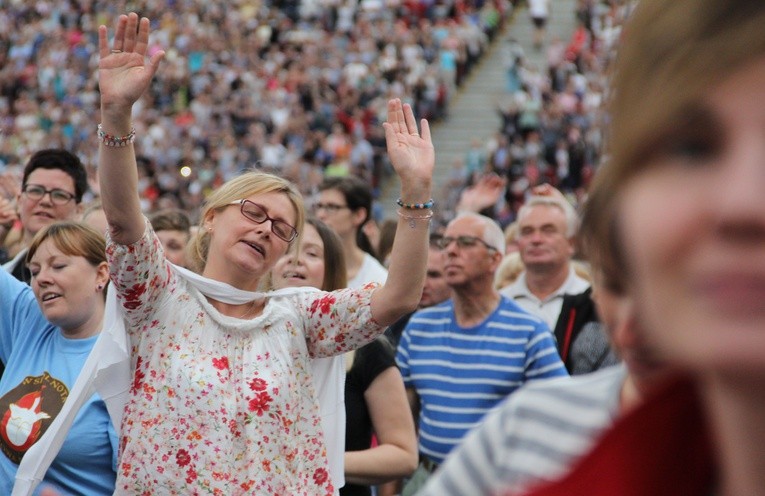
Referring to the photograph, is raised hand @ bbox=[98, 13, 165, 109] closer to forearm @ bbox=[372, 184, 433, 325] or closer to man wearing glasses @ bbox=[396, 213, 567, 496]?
forearm @ bbox=[372, 184, 433, 325]

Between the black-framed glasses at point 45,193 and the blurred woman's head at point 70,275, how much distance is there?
3.73 feet

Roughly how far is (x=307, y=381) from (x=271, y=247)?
44 cm

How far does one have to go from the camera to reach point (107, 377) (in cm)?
317

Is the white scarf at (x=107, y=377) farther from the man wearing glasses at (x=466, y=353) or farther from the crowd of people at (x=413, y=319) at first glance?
the man wearing glasses at (x=466, y=353)

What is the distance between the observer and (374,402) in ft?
13.8

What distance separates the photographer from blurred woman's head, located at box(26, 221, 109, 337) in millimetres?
4059

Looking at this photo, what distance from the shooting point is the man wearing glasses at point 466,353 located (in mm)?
4742

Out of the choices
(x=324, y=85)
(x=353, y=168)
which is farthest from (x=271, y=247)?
(x=324, y=85)

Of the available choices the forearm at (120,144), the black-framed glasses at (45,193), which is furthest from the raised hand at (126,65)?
the black-framed glasses at (45,193)

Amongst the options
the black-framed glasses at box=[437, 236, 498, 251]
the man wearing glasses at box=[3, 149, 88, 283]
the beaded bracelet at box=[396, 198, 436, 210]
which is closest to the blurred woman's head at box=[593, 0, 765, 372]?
the beaded bracelet at box=[396, 198, 436, 210]

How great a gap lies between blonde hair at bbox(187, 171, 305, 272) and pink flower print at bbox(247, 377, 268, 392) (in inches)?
24.3

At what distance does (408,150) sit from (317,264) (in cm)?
165

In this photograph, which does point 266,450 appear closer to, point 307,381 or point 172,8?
point 307,381

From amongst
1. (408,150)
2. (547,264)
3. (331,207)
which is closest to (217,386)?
(408,150)
